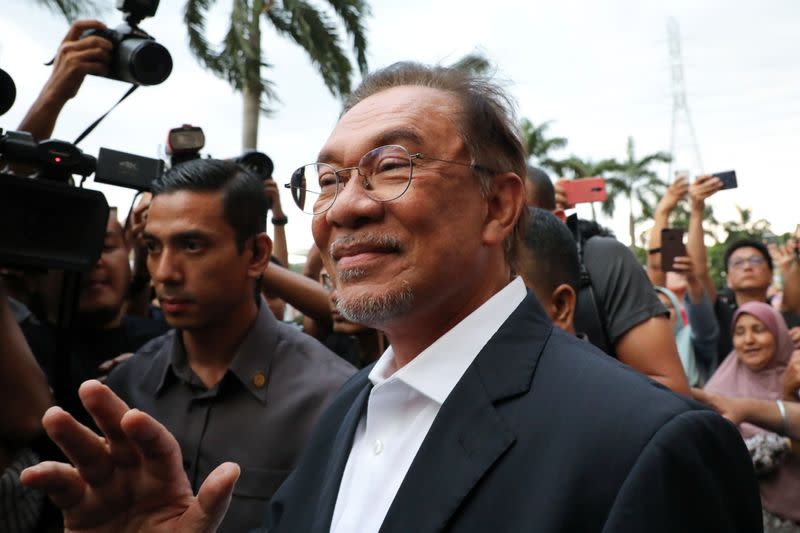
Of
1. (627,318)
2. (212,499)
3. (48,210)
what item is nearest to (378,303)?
(212,499)

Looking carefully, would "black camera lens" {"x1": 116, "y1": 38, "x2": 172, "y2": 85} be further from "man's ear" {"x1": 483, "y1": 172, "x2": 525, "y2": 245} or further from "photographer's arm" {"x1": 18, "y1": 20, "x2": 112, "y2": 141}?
"man's ear" {"x1": 483, "y1": 172, "x2": 525, "y2": 245}

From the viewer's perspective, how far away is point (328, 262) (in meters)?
1.77

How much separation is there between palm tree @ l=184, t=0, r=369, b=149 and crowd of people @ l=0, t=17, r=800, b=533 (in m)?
12.7

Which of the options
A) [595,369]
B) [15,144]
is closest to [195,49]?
[15,144]

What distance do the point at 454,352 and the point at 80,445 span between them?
0.69m

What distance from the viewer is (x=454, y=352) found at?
1.53 meters

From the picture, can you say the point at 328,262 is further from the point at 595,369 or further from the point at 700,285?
the point at 700,285

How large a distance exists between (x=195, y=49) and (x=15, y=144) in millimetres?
14022

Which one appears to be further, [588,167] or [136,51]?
[588,167]

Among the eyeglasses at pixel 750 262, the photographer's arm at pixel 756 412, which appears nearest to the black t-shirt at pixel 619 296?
the photographer's arm at pixel 756 412

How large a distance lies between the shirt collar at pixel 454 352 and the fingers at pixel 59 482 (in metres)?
0.58

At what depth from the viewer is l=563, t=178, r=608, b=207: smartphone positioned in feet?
15.1

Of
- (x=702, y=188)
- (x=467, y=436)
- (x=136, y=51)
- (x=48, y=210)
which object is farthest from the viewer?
(x=702, y=188)

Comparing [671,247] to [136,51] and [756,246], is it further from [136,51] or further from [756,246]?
[136,51]
